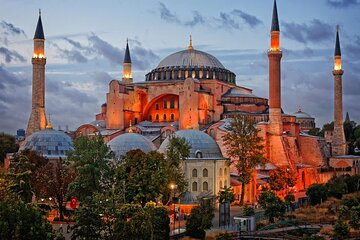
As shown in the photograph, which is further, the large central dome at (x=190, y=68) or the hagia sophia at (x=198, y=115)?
the large central dome at (x=190, y=68)

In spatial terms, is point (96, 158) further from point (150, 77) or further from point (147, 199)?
point (150, 77)

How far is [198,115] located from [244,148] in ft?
31.2

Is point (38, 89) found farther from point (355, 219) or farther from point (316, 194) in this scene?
point (355, 219)

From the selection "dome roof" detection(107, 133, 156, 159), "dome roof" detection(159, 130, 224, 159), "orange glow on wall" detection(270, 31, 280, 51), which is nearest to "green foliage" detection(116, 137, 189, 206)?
"dome roof" detection(159, 130, 224, 159)

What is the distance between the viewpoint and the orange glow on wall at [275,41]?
141 ft

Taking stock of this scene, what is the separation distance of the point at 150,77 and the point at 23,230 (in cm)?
3566

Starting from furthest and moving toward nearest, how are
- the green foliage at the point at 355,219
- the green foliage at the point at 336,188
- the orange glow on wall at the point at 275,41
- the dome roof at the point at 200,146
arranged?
1. the orange glow on wall at the point at 275,41
2. the green foliage at the point at 336,188
3. the dome roof at the point at 200,146
4. the green foliage at the point at 355,219

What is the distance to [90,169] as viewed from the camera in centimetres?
2623

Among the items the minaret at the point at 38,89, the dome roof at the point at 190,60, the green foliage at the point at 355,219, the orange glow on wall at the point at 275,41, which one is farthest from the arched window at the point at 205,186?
the dome roof at the point at 190,60

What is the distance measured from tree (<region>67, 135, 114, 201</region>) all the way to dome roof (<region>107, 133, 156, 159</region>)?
22.2ft

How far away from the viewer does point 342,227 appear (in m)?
21.7

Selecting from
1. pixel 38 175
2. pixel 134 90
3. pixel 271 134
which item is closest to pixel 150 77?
pixel 134 90

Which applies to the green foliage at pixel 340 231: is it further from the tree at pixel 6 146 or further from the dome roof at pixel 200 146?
the tree at pixel 6 146

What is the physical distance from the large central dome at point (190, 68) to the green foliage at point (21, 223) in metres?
33.2
